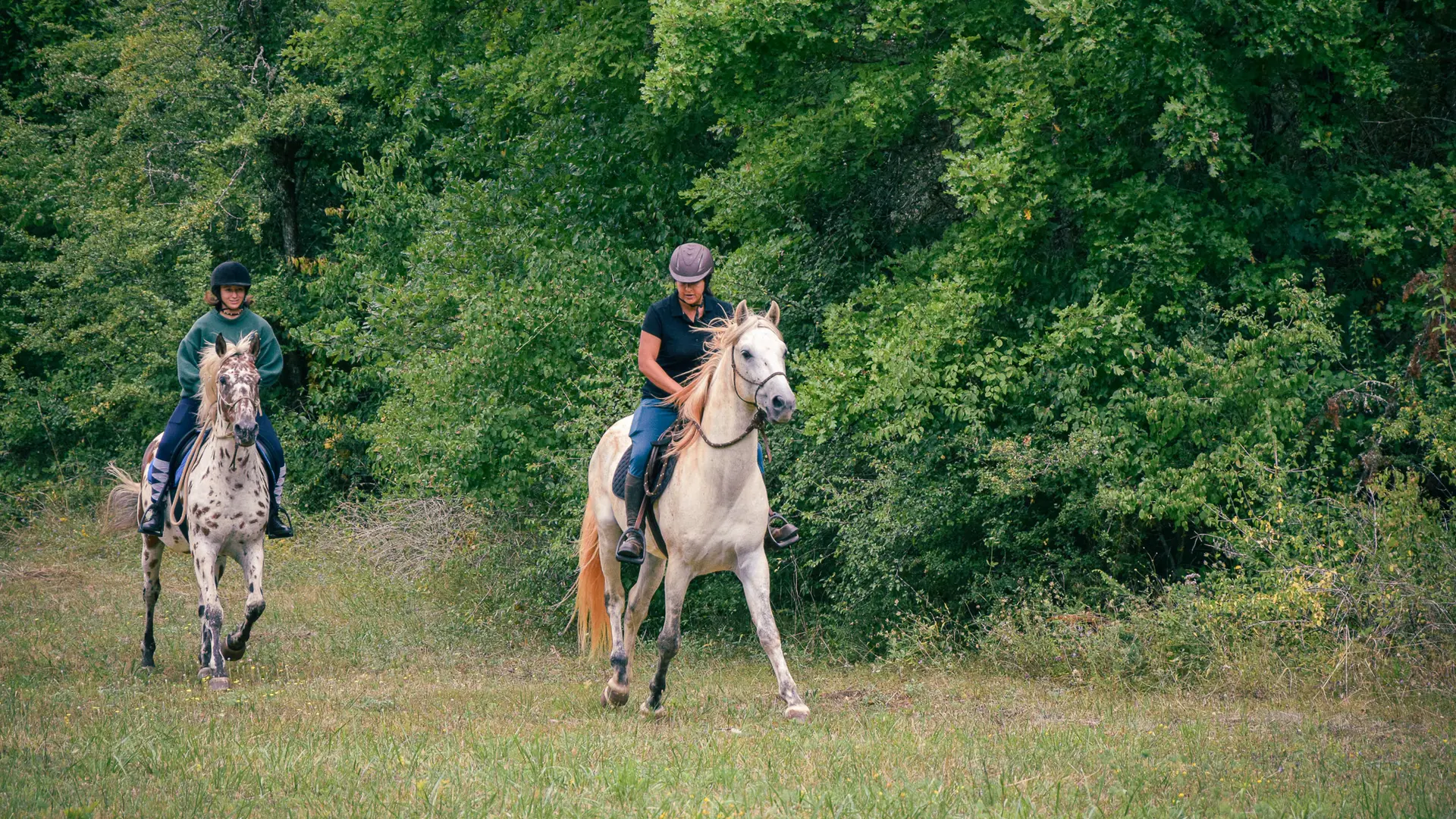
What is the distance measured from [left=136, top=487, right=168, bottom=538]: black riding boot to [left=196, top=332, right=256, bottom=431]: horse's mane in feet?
3.01

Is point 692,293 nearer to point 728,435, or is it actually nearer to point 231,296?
point 728,435

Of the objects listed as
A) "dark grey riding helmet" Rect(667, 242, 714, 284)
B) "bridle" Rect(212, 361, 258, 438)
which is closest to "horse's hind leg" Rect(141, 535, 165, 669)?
"bridle" Rect(212, 361, 258, 438)

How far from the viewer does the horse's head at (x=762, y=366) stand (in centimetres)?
727

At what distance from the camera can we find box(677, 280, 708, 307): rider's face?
8617 mm

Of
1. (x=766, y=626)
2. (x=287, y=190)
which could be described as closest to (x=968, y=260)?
(x=766, y=626)

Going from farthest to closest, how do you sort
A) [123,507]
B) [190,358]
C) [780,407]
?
[123,507] → [190,358] → [780,407]

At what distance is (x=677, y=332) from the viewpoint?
28.8 ft

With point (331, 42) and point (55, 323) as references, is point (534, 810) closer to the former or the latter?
point (331, 42)

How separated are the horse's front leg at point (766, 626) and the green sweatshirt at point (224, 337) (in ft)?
14.2

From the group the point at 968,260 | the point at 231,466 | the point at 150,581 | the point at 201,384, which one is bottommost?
the point at 150,581

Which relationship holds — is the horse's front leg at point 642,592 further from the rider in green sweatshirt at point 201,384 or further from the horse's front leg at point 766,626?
the rider in green sweatshirt at point 201,384

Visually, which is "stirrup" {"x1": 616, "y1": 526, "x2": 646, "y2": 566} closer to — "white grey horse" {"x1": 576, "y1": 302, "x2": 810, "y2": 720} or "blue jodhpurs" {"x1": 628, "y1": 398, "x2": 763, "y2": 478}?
"white grey horse" {"x1": 576, "y1": 302, "x2": 810, "y2": 720}

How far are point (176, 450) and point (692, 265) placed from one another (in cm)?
486

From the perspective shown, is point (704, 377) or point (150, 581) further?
point (150, 581)
